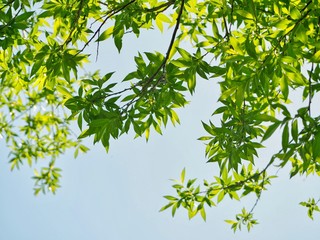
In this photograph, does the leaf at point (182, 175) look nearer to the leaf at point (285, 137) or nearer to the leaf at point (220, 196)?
the leaf at point (220, 196)

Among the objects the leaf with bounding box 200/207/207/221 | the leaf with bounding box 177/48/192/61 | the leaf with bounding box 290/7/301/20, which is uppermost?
the leaf with bounding box 290/7/301/20

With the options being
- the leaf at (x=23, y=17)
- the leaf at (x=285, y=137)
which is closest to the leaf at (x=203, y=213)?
the leaf at (x=285, y=137)

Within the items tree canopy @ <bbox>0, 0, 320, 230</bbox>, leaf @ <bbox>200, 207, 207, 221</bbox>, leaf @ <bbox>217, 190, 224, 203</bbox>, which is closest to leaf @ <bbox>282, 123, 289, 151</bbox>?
tree canopy @ <bbox>0, 0, 320, 230</bbox>

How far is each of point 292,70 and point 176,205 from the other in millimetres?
2107

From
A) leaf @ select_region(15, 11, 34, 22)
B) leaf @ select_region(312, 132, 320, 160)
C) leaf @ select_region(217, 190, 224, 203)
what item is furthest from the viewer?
leaf @ select_region(217, 190, 224, 203)

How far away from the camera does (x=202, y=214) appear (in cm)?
366

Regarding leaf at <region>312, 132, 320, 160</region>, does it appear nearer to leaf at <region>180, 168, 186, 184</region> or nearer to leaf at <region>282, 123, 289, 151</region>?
leaf at <region>282, 123, 289, 151</region>

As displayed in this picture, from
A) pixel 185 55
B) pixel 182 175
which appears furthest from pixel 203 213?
pixel 185 55

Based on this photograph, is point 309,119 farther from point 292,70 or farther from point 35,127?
point 35,127

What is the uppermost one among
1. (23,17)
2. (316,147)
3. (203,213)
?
(23,17)

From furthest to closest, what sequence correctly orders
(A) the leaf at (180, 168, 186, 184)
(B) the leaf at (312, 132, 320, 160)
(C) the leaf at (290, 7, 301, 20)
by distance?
(A) the leaf at (180, 168, 186, 184)
(C) the leaf at (290, 7, 301, 20)
(B) the leaf at (312, 132, 320, 160)

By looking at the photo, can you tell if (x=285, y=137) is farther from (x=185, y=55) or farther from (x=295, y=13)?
(x=185, y=55)

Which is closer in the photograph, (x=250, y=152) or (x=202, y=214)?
(x=250, y=152)

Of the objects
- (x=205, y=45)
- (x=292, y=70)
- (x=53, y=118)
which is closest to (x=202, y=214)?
(x=205, y=45)
